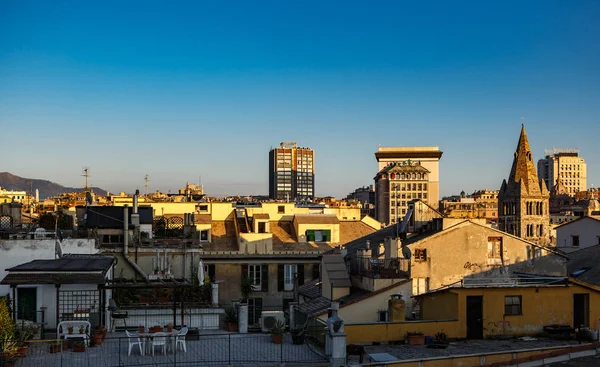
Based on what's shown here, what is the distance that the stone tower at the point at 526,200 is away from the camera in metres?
138

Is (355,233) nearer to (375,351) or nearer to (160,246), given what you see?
(160,246)

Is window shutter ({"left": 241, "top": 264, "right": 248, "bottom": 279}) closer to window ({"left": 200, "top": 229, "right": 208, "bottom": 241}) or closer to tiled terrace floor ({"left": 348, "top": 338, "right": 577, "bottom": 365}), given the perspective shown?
window ({"left": 200, "top": 229, "right": 208, "bottom": 241})

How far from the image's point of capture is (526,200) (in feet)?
452

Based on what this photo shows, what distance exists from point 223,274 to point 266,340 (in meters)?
26.6

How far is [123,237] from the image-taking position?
37812 millimetres

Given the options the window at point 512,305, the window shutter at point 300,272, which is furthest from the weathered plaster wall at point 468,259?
the window shutter at point 300,272

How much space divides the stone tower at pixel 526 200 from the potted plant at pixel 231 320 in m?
121

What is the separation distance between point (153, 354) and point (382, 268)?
12.7 meters

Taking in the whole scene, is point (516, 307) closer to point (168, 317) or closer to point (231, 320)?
point (231, 320)

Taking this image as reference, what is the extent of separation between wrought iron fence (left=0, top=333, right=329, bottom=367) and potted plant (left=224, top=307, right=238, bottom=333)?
7.59ft

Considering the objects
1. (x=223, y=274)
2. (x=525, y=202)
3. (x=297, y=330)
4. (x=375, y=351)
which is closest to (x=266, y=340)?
(x=297, y=330)

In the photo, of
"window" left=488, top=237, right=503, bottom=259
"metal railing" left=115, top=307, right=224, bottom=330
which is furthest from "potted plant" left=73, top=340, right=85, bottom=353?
"window" left=488, top=237, right=503, bottom=259

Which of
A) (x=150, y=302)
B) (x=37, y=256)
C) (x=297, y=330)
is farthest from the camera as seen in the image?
(x=37, y=256)

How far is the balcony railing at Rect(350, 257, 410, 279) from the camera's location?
28375mm
